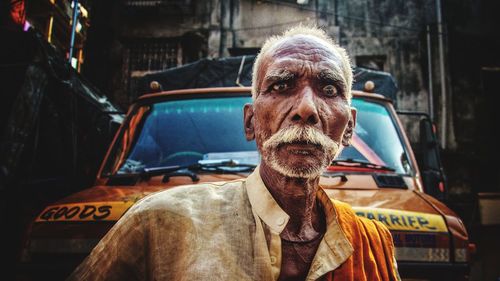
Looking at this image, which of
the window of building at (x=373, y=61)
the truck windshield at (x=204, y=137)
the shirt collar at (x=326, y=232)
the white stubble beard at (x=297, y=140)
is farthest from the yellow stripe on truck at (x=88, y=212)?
the window of building at (x=373, y=61)

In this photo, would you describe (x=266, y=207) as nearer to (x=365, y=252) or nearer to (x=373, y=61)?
(x=365, y=252)

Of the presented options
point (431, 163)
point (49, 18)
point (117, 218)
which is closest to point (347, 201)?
point (117, 218)

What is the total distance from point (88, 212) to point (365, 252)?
151 centimetres

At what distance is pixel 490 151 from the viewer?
1143 centimetres

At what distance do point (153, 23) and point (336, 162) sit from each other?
40.1ft

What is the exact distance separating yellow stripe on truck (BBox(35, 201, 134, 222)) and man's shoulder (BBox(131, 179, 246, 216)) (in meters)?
0.66

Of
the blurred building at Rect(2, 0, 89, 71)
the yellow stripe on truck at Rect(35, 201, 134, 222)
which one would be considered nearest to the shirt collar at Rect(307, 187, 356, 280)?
the yellow stripe on truck at Rect(35, 201, 134, 222)

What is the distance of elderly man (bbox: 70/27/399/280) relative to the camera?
47.5 inches

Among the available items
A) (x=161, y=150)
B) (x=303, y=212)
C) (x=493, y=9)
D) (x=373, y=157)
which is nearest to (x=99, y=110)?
(x=161, y=150)

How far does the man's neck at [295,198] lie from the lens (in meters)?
1.38

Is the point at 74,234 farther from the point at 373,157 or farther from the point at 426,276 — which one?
the point at 373,157

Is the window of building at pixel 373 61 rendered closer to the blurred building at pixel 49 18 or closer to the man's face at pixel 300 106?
the blurred building at pixel 49 18

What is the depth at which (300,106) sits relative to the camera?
133 cm

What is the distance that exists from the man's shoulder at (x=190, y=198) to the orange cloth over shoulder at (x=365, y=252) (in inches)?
18.4
